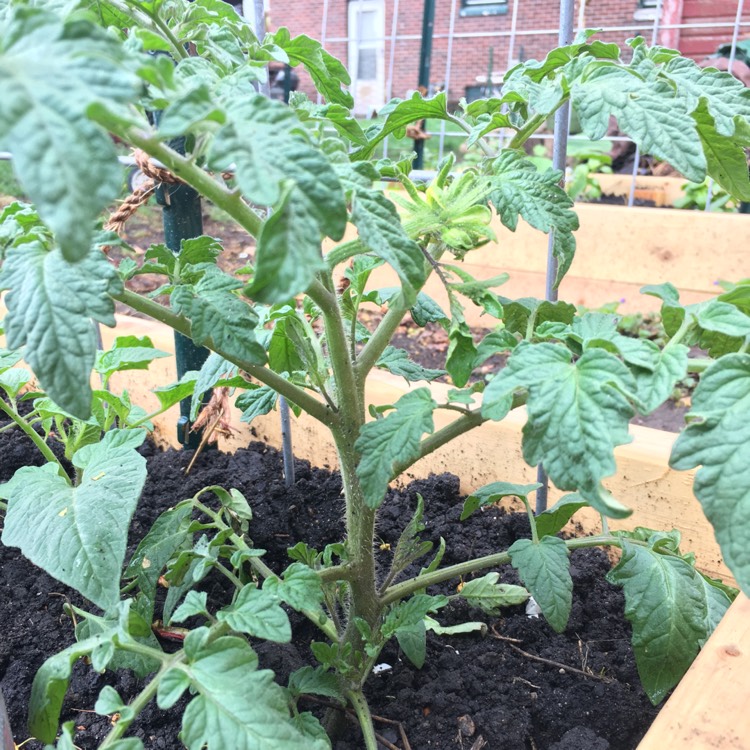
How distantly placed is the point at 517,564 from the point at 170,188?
0.94m

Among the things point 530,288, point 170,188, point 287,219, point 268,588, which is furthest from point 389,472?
point 530,288

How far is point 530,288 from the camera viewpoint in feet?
9.74

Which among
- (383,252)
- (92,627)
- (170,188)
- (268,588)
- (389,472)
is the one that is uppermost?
(383,252)

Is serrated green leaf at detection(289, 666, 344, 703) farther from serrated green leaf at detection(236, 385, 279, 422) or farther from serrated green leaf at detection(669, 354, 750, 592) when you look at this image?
serrated green leaf at detection(669, 354, 750, 592)

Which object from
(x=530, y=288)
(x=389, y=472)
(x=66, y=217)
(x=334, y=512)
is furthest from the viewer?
(x=530, y=288)

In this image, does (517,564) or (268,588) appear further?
(517,564)

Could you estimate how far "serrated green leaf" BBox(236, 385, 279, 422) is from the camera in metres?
0.99

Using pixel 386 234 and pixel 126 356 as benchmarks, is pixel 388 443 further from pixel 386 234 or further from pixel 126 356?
pixel 126 356

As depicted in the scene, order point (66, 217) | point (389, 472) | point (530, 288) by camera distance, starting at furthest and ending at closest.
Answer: point (530, 288), point (389, 472), point (66, 217)

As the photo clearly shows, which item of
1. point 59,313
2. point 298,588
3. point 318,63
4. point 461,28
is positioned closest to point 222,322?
point 59,313

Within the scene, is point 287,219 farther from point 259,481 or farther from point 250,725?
point 259,481

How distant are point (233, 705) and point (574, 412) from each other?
37cm

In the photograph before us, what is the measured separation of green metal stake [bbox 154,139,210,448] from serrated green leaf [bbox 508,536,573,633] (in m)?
0.74

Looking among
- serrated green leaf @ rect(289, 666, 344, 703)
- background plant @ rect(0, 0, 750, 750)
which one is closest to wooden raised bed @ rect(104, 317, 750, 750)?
background plant @ rect(0, 0, 750, 750)
